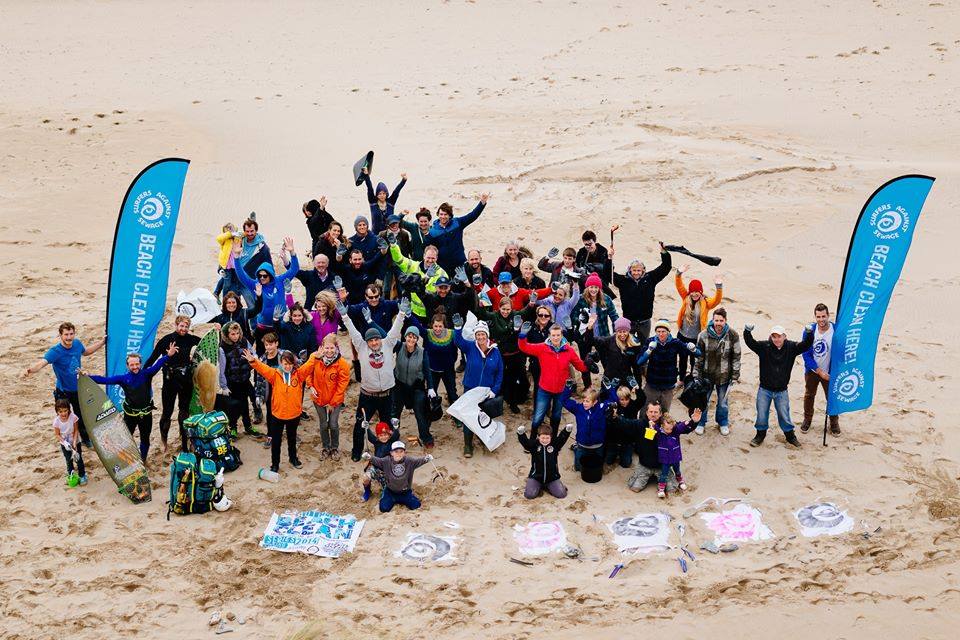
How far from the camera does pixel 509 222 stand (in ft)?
53.8

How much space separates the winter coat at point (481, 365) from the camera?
1042 cm

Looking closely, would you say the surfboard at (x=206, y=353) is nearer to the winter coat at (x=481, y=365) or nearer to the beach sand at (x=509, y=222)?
the beach sand at (x=509, y=222)

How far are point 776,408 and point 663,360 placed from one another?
1377mm

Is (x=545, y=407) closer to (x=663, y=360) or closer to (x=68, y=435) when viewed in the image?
(x=663, y=360)

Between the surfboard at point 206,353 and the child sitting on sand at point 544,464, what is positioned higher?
the surfboard at point 206,353

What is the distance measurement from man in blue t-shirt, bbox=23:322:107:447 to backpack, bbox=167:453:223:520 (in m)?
1.19

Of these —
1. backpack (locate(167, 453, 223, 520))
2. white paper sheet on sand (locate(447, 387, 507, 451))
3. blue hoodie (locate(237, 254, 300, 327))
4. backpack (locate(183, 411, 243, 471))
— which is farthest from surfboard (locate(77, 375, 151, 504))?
white paper sheet on sand (locate(447, 387, 507, 451))

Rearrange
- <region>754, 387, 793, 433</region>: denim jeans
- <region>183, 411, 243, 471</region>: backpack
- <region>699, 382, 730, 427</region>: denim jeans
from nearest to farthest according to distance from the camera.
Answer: <region>183, 411, 243, 471</region>: backpack → <region>754, 387, 793, 433</region>: denim jeans → <region>699, 382, 730, 427</region>: denim jeans

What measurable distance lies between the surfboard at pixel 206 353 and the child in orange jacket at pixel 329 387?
1.02 metres

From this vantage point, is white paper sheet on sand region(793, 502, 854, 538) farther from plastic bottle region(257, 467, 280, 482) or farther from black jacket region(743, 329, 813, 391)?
plastic bottle region(257, 467, 280, 482)

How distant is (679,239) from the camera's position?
16062mm

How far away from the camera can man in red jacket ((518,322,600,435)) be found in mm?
10297

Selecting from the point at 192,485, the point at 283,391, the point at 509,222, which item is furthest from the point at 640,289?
the point at 509,222

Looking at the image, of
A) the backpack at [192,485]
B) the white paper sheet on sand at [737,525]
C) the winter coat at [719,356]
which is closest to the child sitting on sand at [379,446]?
the backpack at [192,485]
